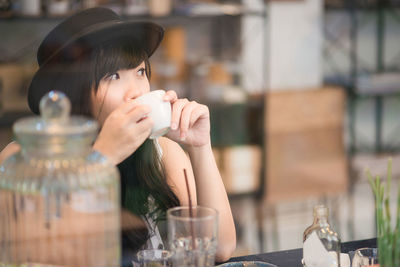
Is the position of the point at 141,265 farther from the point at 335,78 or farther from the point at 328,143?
the point at 335,78

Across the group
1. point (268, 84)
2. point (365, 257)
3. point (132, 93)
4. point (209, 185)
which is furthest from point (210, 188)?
point (268, 84)

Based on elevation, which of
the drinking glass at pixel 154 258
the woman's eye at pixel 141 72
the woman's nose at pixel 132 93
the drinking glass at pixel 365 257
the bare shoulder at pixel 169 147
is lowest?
the drinking glass at pixel 365 257

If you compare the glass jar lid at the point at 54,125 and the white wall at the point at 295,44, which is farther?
the white wall at the point at 295,44

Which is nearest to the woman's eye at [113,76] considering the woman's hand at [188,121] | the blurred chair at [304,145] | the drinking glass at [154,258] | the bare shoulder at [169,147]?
the woman's hand at [188,121]

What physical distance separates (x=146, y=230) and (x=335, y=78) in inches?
109

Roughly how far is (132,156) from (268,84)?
2.17 metres

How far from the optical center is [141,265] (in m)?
1.17

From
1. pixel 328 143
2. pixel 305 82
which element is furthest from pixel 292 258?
pixel 305 82

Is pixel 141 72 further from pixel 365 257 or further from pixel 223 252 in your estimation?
pixel 365 257

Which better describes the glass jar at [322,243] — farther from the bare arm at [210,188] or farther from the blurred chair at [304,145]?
the blurred chair at [304,145]

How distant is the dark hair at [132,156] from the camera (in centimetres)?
138

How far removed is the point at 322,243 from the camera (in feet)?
3.90

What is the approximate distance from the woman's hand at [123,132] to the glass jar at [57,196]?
0.66 feet

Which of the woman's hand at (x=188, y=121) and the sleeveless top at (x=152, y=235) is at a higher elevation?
the woman's hand at (x=188, y=121)
